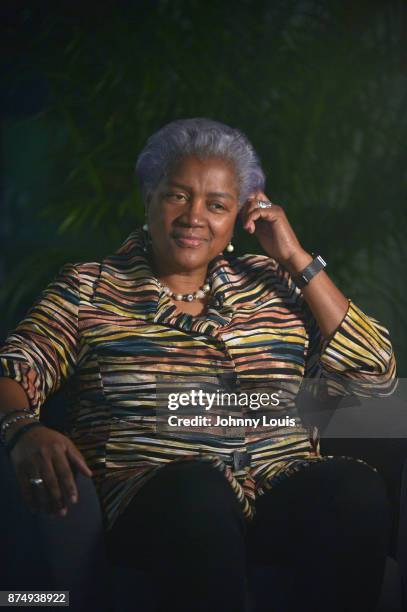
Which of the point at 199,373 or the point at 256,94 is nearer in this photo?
the point at 199,373

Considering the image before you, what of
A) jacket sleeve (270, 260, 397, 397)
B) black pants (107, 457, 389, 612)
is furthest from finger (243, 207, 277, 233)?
black pants (107, 457, 389, 612)

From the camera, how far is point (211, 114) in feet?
7.46

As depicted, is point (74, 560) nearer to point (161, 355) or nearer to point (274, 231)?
point (161, 355)

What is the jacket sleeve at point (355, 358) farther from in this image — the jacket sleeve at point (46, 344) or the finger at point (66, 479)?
the finger at point (66, 479)

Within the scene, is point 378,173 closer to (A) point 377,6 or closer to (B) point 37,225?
(A) point 377,6

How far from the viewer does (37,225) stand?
218 cm

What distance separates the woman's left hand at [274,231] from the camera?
6.10ft

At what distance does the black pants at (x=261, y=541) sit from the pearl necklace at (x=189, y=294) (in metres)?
0.48

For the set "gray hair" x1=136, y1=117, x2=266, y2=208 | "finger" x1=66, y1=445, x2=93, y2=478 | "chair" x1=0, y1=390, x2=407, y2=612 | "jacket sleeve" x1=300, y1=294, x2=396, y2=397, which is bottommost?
"chair" x1=0, y1=390, x2=407, y2=612

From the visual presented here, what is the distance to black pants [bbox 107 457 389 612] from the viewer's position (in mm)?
1332

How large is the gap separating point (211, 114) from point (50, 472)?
134 cm

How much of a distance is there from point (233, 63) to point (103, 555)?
156cm

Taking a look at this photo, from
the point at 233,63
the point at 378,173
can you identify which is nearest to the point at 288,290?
the point at 378,173

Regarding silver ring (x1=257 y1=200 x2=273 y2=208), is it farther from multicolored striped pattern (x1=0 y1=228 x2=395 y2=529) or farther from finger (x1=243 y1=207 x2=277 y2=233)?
multicolored striped pattern (x1=0 y1=228 x2=395 y2=529)
